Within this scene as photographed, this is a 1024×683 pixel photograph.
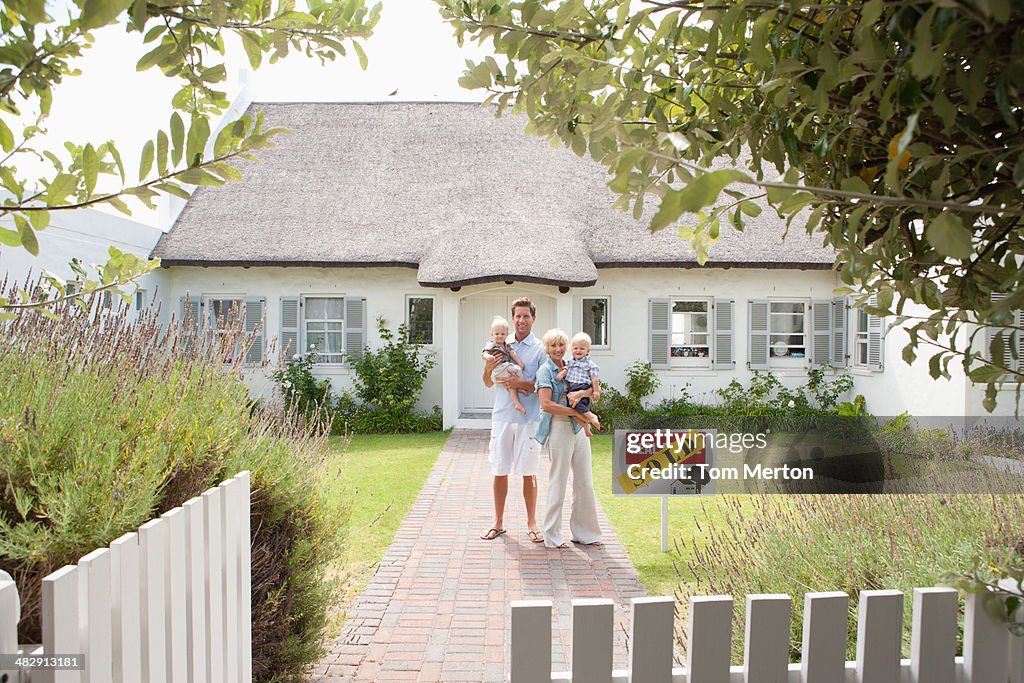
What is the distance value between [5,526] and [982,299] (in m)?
2.45

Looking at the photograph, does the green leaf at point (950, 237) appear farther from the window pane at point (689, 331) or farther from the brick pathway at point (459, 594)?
the window pane at point (689, 331)

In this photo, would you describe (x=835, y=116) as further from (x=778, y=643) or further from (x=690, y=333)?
(x=690, y=333)

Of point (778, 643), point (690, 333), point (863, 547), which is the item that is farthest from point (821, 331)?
point (778, 643)

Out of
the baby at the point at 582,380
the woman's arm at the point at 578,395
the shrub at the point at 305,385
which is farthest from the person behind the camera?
the shrub at the point at 305,385

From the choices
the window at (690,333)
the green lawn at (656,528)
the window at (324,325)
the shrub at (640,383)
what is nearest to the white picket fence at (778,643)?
the green lawn at (656,528)

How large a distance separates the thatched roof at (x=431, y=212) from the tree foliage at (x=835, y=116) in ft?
39.3

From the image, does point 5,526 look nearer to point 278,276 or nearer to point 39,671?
point 39,671

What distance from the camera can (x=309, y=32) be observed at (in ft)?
4.52

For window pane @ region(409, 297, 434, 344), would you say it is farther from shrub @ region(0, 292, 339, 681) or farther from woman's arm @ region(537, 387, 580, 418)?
shrub @ region(0, 292, 339, 681)

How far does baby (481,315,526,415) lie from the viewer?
6477 millimetres

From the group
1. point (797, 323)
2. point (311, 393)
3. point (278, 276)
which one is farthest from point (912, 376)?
point (278, 276)

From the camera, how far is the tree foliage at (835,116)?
815 mm

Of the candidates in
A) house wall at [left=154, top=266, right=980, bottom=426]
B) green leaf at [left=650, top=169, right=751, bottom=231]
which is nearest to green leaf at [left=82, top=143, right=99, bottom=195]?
green leaf at [left=650, top=169, right=751, bottom=231]

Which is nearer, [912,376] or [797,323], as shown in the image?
[912,376]
